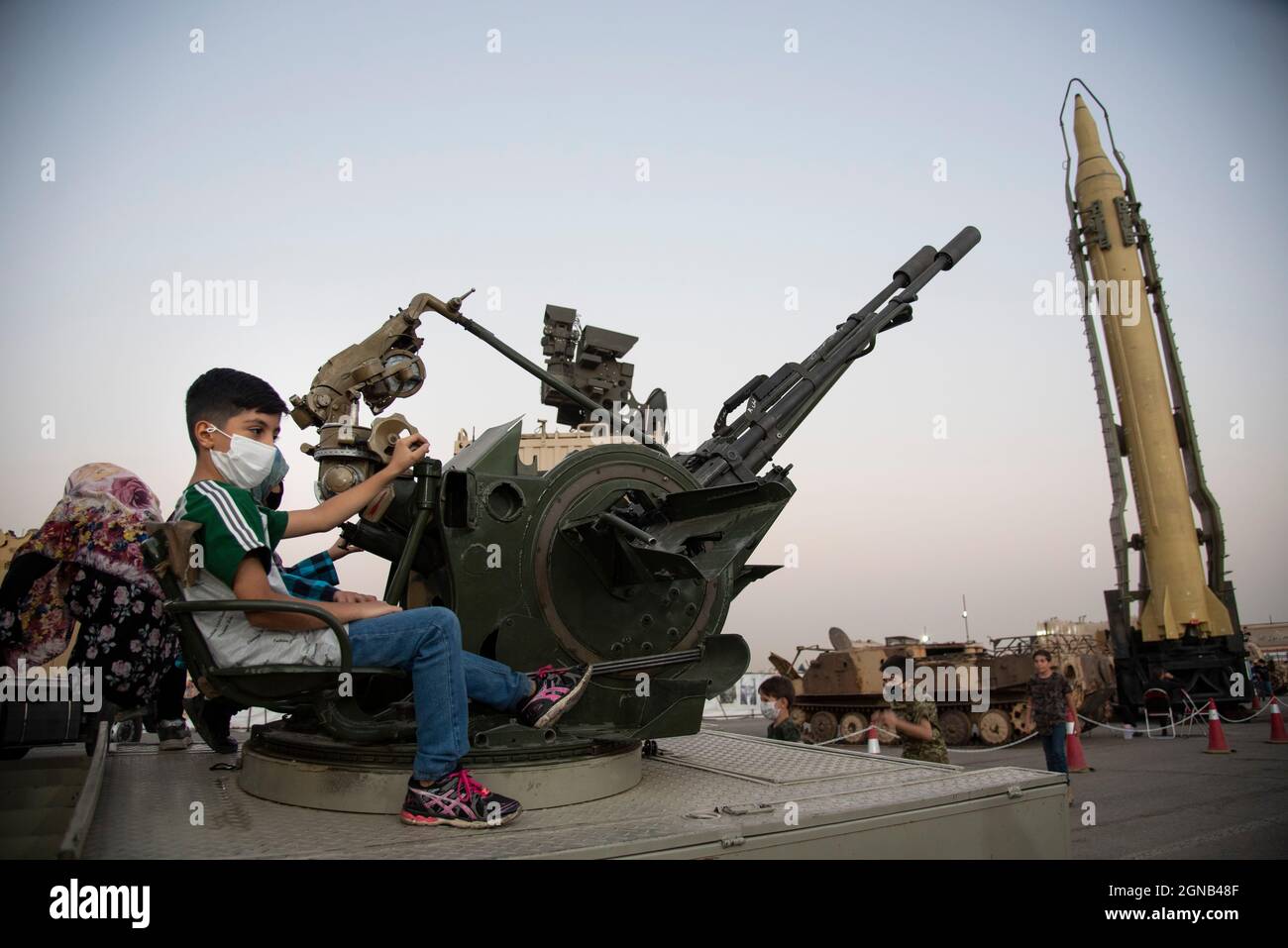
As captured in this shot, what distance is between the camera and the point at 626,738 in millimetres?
3592

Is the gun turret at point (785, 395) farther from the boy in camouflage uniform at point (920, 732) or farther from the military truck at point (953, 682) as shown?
the military truck at point (953, 682)

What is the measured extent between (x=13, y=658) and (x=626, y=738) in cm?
316

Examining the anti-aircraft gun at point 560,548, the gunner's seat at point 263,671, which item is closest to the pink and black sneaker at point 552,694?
the anti-aircraft gun at point 560,548

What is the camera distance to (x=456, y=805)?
2.84 m

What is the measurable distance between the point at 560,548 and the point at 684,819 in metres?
1.30

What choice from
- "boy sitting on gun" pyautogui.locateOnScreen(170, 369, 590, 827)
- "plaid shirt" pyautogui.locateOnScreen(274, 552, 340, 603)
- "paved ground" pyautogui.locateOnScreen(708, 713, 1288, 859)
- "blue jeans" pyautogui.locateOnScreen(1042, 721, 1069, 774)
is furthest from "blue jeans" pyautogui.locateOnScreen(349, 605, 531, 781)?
"blue jeans" pyautogui.locateOnScreen(1042, 721, 1069, 774)

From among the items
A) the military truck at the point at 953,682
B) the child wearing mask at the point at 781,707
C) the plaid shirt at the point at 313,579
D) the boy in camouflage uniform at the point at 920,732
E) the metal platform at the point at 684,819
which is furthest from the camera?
the military truck at the point at 953,682

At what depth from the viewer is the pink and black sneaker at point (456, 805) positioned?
284 cm

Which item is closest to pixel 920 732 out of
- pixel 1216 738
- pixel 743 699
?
pixel 1216 738

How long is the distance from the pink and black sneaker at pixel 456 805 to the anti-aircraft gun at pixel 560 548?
318 mm

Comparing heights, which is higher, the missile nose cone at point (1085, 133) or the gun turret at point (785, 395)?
the missile nose cone at point (1085, 133)

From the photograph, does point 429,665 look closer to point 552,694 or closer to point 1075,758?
point 552,694

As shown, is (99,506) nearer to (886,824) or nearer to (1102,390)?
(886,824)
